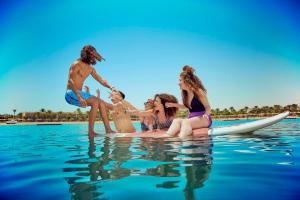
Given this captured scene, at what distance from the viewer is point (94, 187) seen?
7.63ft

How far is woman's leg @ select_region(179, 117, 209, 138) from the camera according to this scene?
259 inches

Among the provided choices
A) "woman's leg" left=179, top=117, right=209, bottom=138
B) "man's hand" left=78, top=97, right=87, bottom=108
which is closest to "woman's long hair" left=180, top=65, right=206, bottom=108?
"woman's leg" left=179, top=117, right=209, bottom=138

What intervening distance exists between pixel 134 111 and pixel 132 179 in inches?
224

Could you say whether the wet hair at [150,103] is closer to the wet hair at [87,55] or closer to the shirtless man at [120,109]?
the shirtless man at [120,109]

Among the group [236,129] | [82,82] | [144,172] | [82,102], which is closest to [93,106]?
[82,102]

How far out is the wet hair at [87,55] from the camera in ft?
27.5

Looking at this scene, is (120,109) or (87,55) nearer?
(87,55)

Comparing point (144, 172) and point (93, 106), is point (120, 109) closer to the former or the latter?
point (93, 106)

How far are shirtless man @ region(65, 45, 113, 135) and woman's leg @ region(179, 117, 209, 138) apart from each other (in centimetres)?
313

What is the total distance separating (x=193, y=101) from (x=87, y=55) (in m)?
3.83

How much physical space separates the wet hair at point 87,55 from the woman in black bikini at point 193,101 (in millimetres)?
3239

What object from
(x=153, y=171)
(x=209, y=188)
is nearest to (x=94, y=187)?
(x=153, y=171)

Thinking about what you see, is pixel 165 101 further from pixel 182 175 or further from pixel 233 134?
pixel 182 175

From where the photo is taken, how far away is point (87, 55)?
841 centimetres
